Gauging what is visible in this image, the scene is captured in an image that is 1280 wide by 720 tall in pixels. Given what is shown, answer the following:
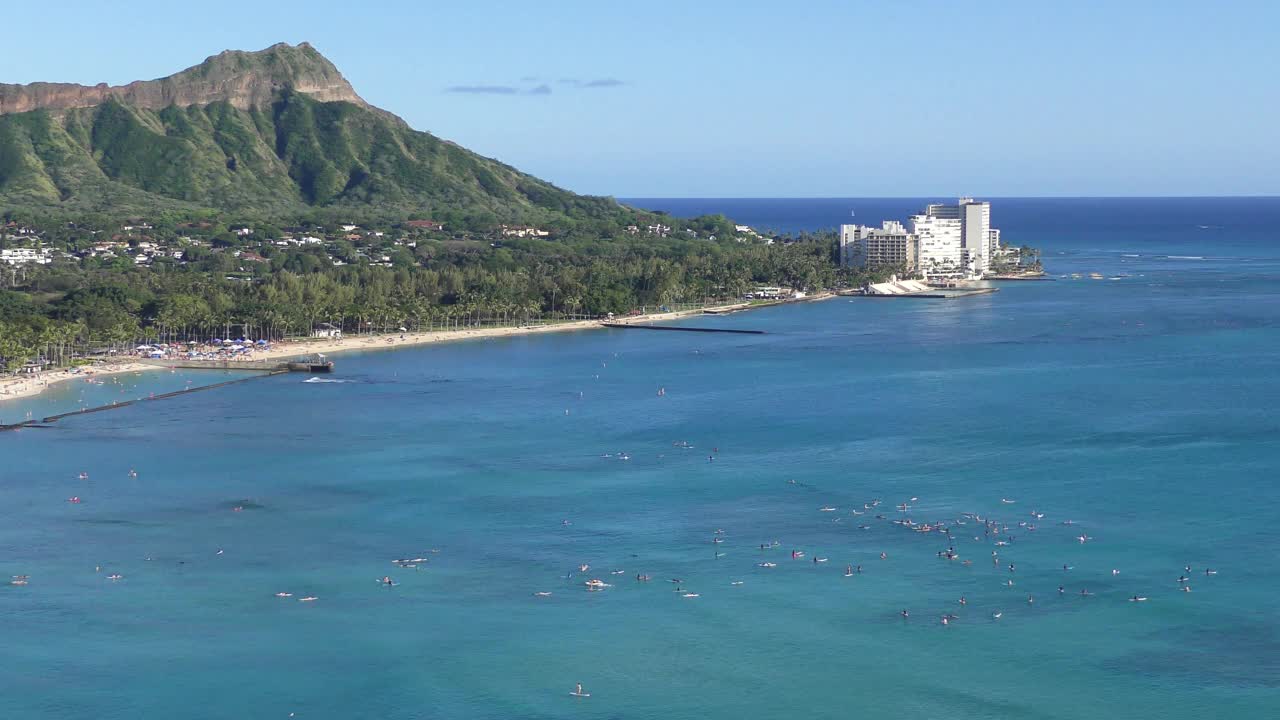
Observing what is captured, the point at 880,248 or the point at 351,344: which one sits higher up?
the point at 880,248

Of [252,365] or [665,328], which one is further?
[665,328]

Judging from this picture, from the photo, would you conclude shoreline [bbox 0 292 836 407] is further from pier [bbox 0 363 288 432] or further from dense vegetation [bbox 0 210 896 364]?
pier [bbox 0 363 288 432]

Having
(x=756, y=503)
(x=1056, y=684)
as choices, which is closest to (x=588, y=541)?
(x=756, y=503)

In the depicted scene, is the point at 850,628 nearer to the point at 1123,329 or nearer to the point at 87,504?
the point at 87,504

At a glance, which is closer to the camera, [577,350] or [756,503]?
[756,503]

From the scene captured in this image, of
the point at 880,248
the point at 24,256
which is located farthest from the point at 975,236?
the point at 24,256

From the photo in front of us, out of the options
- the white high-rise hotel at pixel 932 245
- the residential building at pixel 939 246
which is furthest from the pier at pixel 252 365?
the residential building at pixel 939 246

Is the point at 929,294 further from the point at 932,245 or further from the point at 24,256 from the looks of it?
the point at 24,256
